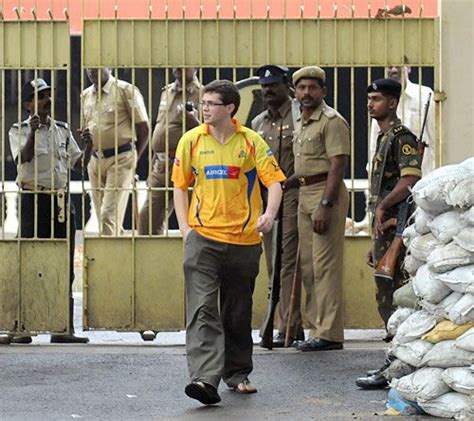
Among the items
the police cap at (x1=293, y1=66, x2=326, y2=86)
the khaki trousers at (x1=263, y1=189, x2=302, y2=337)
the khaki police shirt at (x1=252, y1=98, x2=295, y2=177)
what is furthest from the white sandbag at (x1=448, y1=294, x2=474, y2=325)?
the khaki police shirt at (x1=252, y1=98, x2=295, y2=177)

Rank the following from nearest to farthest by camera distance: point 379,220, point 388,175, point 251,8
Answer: point 379,220, point 388,175, point 251,8

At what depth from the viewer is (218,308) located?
9.33m

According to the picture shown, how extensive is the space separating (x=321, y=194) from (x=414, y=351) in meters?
3.17

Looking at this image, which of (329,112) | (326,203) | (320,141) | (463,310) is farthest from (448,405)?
(329,112)

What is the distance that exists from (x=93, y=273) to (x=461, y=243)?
4473 millimetres

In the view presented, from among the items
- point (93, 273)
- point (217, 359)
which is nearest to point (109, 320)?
point (93, 273)

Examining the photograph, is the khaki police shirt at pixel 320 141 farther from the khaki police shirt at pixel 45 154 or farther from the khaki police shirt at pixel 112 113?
the khaki police shirt at pixel 45 154

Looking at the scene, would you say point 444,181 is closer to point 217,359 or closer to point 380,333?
point 217,359

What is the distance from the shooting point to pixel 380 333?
13.0 m

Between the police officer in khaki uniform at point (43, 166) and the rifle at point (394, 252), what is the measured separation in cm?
331

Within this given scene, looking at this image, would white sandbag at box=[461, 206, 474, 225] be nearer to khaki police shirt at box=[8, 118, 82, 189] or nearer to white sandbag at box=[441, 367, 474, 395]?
white sandbag at box=[441, 367, 474, 395]

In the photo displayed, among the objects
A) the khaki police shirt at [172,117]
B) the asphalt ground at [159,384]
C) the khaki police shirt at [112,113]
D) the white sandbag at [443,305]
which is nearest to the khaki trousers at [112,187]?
the khaki police shirt at [112,113]

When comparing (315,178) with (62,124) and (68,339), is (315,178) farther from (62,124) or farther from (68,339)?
(68,339)

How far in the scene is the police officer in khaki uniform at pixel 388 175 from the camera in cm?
993
